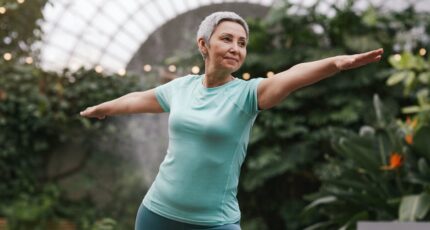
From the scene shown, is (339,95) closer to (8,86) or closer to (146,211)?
(8,86)

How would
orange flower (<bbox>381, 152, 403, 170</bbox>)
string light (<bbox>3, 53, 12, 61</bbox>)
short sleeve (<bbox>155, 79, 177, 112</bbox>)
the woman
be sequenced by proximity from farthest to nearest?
string light (<bbox>3, 53, 12, 61</bbox>), orange flower (<bbox>381, 152, 403, 170</bbox>), short sleeve (<bbox>155, 79, 177, 112</bbox>), the woman

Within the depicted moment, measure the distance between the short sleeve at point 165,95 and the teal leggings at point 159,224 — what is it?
0.30 m

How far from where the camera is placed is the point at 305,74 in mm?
1729

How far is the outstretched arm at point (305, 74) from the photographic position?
166 cm

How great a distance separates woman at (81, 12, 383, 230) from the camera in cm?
182

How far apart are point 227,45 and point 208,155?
0.98 ft

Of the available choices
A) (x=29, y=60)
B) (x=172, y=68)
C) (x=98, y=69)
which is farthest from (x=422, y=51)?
(x=29, y=60)

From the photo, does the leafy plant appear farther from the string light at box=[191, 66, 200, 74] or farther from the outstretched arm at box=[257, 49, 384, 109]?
the outstretched arm at box=[257, 49, 384, 109]

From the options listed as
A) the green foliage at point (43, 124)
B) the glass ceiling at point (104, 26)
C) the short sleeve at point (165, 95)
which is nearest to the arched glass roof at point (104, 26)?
the glass ceiling at point (104, 26)

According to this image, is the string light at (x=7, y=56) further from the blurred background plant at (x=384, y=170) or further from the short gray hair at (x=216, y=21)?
the short gray hair at (x=216, y=21)

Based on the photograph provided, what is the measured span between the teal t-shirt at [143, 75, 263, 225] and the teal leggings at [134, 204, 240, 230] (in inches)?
0.5

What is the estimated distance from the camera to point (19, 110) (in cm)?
984

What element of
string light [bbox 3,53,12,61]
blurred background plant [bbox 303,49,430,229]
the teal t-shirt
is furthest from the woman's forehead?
string light [bbox 3,53,12,61]

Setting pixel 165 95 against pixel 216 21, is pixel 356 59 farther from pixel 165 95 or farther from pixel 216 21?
pixel 165 95
